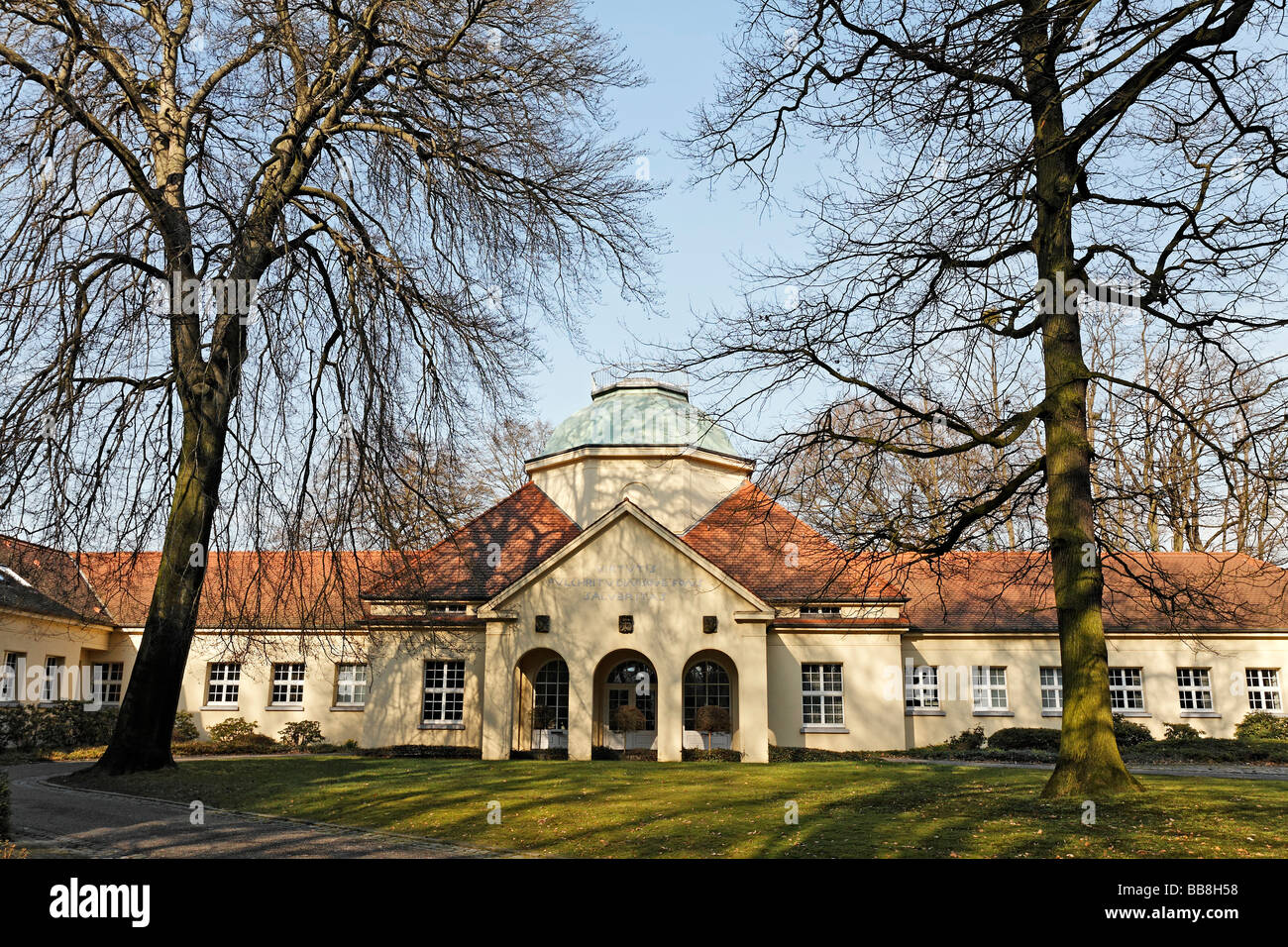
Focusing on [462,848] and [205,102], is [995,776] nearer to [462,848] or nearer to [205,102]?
[462,848]

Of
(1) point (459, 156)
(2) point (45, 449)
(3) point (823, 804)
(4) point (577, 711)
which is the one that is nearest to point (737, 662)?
(4) point (577, 711)

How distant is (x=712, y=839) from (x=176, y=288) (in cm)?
1076

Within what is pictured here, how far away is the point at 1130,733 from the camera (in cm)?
2623

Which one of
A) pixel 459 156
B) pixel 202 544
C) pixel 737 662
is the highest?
pixel 459 156

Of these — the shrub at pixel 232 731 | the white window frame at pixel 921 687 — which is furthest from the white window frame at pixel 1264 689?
the shrub at pixel 232 731

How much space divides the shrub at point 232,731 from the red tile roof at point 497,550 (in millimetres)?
5842

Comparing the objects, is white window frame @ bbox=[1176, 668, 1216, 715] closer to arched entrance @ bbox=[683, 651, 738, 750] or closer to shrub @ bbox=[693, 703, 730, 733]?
arched entrance @ bbox=[683, 651, 738, 750]

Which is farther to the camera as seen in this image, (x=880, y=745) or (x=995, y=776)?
(x=880, y=745)

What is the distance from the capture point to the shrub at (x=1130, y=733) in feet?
85.1

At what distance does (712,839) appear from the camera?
9.56m

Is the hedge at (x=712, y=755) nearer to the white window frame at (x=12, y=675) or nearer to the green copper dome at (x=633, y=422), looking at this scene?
the green copper dome at (x=633, y=422)

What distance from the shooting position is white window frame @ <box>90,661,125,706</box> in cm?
3028

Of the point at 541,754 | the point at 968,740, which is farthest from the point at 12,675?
the point at 968,740

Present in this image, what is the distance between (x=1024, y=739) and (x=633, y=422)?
48.7 feet
